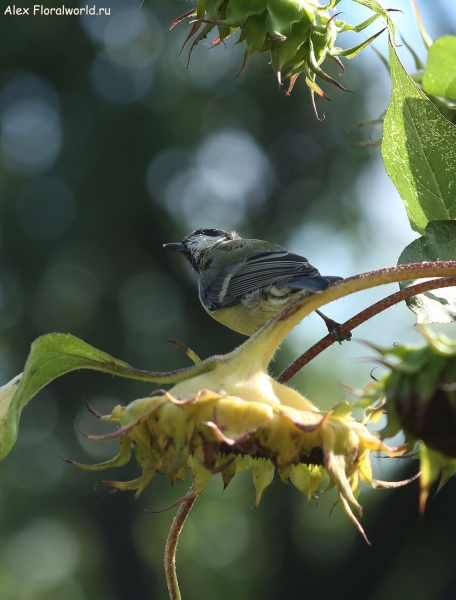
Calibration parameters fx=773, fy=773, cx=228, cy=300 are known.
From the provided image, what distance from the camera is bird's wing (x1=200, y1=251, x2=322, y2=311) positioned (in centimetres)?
328

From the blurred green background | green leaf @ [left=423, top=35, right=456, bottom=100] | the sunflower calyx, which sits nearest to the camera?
the sunflower calyx

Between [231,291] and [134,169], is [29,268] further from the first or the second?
[231,291]

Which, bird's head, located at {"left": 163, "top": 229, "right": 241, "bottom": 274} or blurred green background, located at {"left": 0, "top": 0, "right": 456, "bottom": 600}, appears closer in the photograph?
bird's head, located at {"left": 163, "top": 229, "right": 241, "bottom": 274}

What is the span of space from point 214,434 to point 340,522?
14459 millimetres

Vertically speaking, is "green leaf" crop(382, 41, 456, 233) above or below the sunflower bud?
above

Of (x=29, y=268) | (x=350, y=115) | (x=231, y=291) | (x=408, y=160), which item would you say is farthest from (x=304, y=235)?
(x=408, y=160)

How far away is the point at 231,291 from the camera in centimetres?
388

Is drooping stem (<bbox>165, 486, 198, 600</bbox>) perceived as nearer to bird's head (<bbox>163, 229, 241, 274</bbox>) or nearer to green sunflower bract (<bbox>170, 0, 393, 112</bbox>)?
green sunflower bract (<bbox>170, 0, 393, 112</bbox>)

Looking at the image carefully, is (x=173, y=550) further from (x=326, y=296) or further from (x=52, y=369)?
(x=326, y=296)

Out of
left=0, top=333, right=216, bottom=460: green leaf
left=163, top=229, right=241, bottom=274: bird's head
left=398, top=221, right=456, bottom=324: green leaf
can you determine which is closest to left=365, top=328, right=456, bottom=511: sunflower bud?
left=0, top=333, right=216, bottom=460: green leaf

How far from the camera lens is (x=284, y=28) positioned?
4.81 feet

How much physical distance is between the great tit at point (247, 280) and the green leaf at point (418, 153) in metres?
1.32

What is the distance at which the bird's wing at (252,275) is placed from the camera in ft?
10.7

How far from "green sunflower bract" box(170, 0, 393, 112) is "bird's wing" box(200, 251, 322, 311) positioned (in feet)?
4.96
